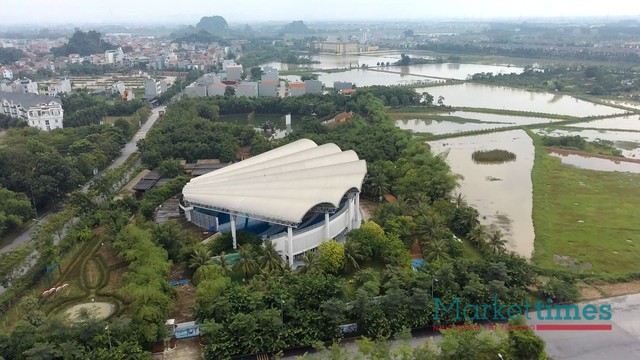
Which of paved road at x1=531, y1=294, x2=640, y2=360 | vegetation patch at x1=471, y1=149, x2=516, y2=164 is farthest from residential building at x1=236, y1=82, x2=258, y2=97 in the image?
paved road at x1=531, y1=294, x2=640, y2=360

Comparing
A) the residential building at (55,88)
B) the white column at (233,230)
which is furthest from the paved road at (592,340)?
the residential building at (55,88)

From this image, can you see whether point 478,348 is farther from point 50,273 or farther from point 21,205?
point 21,205

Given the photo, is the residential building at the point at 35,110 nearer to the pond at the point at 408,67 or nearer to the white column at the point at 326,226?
the white column at the point at 326,226

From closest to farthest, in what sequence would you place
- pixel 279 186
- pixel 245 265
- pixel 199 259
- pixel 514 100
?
pixel 245 265 < pixel 199 259 < pixel 279 186 < pixel 514 100

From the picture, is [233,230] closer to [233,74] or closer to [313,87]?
[313,87]

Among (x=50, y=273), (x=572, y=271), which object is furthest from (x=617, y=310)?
(x=50, y=273)

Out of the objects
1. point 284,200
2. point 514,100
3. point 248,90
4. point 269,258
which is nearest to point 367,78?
point 248,90

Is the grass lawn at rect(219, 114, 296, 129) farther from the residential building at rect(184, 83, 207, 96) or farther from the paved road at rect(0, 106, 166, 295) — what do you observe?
the residential building at rect(184, 83, 207, 96)
